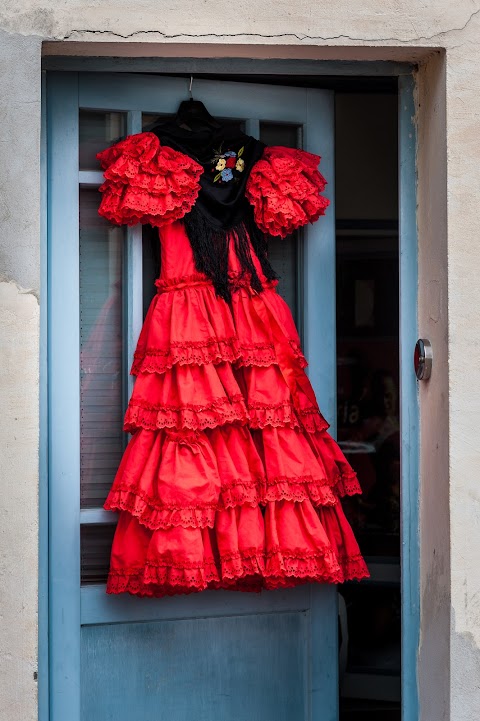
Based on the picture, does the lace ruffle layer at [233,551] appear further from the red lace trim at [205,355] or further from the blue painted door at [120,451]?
the red lace trim at [205,355]

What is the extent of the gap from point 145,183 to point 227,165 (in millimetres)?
313

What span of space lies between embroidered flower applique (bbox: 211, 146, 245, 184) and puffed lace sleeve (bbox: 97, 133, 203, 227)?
0.11 meters

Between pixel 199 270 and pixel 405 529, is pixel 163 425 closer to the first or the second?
pixel 199 270

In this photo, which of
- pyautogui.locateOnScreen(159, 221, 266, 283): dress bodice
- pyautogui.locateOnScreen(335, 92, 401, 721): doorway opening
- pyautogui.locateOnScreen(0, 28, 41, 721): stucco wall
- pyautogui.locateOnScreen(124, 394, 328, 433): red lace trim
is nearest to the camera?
pyautogui.locateOnScreen(0, 28, 41, 721): stucco wall

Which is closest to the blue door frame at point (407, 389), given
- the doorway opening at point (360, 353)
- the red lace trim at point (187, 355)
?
the doorway opening at point (360, 353)

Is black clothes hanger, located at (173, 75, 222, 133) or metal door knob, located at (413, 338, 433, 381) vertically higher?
black clothes hanger, located at (173, 75, 222, 133)

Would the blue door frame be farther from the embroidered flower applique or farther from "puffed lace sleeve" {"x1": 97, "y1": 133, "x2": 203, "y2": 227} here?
the embroidered flower applique

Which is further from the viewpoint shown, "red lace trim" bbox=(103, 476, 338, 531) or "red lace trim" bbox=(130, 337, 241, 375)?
"red lace trim" bbox=(130, 337, 241, 375)

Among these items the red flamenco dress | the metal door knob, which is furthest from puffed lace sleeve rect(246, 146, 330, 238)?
the metal door knob

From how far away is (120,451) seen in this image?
310 centimetres

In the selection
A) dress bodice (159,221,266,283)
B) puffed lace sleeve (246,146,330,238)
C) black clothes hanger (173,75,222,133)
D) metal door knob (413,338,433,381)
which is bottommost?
metal door knob (413,338,433,381)

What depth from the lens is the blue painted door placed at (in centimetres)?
297

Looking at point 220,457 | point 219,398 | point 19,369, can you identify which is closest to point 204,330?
point 219,398

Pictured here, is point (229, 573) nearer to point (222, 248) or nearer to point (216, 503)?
point (216, 503)
